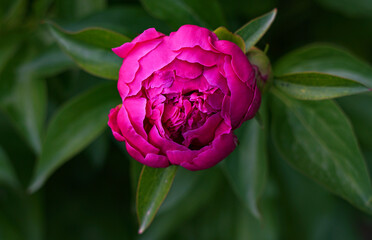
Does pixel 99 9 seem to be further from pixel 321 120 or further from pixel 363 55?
pixel 363 55

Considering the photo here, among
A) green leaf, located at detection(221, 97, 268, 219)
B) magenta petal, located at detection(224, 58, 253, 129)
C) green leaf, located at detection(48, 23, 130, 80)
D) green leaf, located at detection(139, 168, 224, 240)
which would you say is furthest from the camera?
green leaf, located at detection(139, 168, 224, 240)

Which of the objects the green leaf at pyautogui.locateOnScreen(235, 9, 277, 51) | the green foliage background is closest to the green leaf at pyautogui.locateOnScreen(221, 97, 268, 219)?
the green foliage background

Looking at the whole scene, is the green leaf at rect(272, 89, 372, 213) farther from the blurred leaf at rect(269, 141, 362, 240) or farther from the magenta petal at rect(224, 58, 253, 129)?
the blurred leaf at rect(269, 141, 362, 240)

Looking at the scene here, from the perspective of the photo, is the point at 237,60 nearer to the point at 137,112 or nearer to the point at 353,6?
the point at 137,112

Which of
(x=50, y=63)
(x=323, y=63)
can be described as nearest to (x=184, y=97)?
(x=323, y=63)

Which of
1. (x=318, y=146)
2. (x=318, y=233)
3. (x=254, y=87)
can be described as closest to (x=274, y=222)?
(x=318, y=233)

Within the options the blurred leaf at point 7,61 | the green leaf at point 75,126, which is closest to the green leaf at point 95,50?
the green leaf at point 75,126

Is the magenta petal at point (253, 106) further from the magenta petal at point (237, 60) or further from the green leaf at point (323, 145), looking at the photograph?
the green leaf at point (323, 145)
